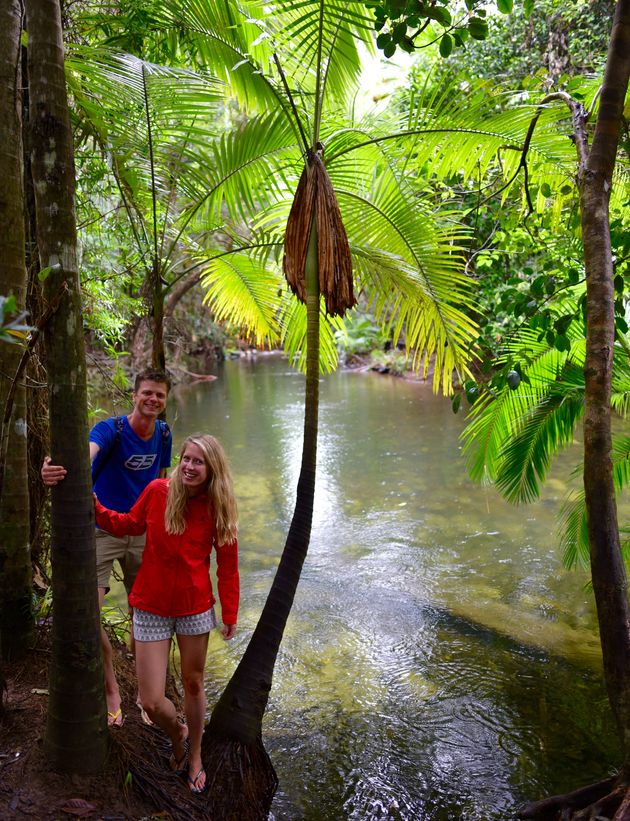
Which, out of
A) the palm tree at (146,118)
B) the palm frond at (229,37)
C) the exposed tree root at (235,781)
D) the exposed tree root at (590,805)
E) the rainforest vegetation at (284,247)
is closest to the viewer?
the rainforest vegetation at (284,247)

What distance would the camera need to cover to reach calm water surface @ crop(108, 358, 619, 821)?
11.4ft

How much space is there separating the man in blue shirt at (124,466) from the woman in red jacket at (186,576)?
1.06 feet

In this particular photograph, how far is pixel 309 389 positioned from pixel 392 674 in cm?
239

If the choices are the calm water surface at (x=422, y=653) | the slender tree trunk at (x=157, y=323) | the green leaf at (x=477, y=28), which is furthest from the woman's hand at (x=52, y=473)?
the green leaf at (x=477, y=28)

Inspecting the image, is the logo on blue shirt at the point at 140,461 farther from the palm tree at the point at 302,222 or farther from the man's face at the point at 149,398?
the palm tree at the point at 302,222

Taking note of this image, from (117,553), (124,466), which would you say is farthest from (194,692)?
(124,466)

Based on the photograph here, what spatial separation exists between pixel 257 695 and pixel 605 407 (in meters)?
2.06

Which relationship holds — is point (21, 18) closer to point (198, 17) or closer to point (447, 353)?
point (198, 17)

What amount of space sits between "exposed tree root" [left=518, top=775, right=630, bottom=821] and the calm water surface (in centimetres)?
20

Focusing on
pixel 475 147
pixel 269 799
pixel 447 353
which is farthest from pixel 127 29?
pixel 269 799

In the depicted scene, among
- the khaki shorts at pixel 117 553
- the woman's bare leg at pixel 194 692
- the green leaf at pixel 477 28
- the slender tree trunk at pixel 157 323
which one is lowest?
the woman's bare leg at pixel 194 692

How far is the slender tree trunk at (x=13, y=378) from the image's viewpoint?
2.89m

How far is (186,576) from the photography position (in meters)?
2.71

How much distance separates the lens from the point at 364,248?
431 centimetres
